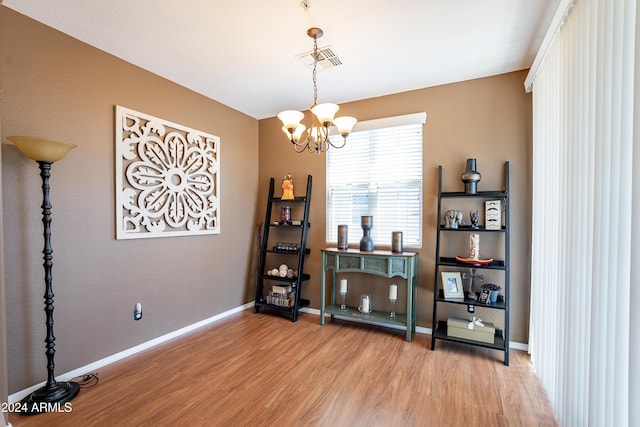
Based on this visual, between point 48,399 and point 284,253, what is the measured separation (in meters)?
2.39

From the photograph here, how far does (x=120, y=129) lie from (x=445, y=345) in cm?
373

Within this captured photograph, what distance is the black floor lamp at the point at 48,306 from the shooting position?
71.5 inches

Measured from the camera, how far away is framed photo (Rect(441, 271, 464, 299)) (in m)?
2.73

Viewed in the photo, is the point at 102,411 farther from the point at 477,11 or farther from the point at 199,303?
the point at 477,11

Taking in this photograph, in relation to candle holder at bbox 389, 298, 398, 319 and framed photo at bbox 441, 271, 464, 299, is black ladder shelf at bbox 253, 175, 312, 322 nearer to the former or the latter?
candle holder at bbox 389, 298, 398, 319

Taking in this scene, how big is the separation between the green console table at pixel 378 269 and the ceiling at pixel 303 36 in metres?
1.88

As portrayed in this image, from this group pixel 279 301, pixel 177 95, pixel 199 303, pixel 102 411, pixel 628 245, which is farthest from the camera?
pixel 279 301

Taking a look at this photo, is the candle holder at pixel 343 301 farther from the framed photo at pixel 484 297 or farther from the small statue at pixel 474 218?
the small statue at pixel 474 218

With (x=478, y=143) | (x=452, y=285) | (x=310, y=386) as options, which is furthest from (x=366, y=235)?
(x=310, y=386)

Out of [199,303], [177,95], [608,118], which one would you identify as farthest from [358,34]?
[199,303]

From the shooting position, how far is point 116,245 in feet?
8.20

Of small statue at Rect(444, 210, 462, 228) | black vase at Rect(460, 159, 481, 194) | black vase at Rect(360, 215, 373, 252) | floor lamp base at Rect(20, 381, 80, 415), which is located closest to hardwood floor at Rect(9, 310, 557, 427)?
floor lamp base at Rect(20, 381, 80, 415)

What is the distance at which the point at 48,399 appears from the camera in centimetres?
188

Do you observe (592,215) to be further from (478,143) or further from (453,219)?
(478,143)
